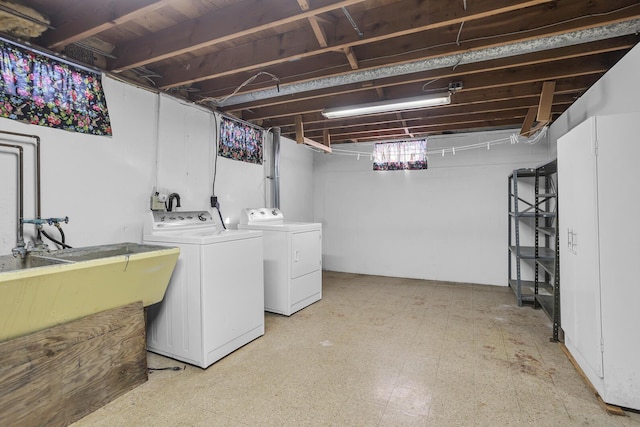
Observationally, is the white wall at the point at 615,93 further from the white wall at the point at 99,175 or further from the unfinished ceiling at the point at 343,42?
the white wall at the point at 99,175

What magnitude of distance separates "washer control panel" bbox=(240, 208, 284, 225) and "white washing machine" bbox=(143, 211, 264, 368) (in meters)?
1.05

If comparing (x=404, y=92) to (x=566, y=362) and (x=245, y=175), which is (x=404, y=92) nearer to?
(x=245, y=175)

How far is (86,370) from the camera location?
1971 mm

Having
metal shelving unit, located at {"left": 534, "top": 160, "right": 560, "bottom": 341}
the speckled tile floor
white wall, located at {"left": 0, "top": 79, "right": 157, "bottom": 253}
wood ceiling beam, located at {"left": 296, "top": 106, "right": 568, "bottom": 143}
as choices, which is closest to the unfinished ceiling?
white wall, located at {"left": 0, "top": 79, "right": 157, "bottom": 253}

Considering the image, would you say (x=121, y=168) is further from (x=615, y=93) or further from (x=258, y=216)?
(x=615, y=93)

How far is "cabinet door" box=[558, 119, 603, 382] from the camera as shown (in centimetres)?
206

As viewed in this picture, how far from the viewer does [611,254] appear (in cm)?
198

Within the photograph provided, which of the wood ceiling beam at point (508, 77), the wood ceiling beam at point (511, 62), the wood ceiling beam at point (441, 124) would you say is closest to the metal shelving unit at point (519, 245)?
the wood ceiling beam at point (441, 124)

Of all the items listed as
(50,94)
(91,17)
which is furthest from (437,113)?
(50,94)

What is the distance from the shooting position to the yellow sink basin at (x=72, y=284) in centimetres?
155

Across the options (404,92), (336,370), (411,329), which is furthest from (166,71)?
(411,329)

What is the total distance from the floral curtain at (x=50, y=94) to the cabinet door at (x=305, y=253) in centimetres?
220

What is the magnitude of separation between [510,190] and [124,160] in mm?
5023

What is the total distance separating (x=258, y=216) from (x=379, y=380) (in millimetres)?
2540
